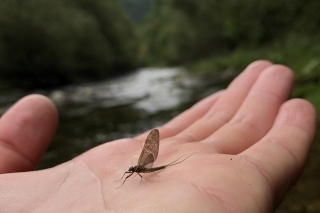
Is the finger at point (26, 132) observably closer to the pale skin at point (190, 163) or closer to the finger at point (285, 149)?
the pale skin at point (190, 163)

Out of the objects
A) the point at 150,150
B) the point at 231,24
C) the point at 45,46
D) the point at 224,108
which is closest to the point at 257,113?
the point at 224,108

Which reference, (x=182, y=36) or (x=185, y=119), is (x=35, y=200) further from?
(x=182, y=36)

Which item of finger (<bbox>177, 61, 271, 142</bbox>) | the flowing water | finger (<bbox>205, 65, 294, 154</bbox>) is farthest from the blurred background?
finger (<bbox>177, 61, 271, 142</bbox>)

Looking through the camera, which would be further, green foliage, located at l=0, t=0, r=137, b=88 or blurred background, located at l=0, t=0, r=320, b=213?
green foliage, located at l=0, t=0, r=137, b=88

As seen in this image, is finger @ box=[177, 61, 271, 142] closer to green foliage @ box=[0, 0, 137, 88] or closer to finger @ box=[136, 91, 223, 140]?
finger @ box=[136, 91, 223, 140]

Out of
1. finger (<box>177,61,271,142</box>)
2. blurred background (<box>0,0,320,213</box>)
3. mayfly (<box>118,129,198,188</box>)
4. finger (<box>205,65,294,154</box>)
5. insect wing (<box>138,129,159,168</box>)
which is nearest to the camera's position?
mayfly (<box>118,129,198,188</box>)

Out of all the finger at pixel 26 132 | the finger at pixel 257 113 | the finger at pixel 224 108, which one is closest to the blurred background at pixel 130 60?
the finger at pixel 257 113

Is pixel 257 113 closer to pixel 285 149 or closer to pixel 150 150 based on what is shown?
pixel 285 149
